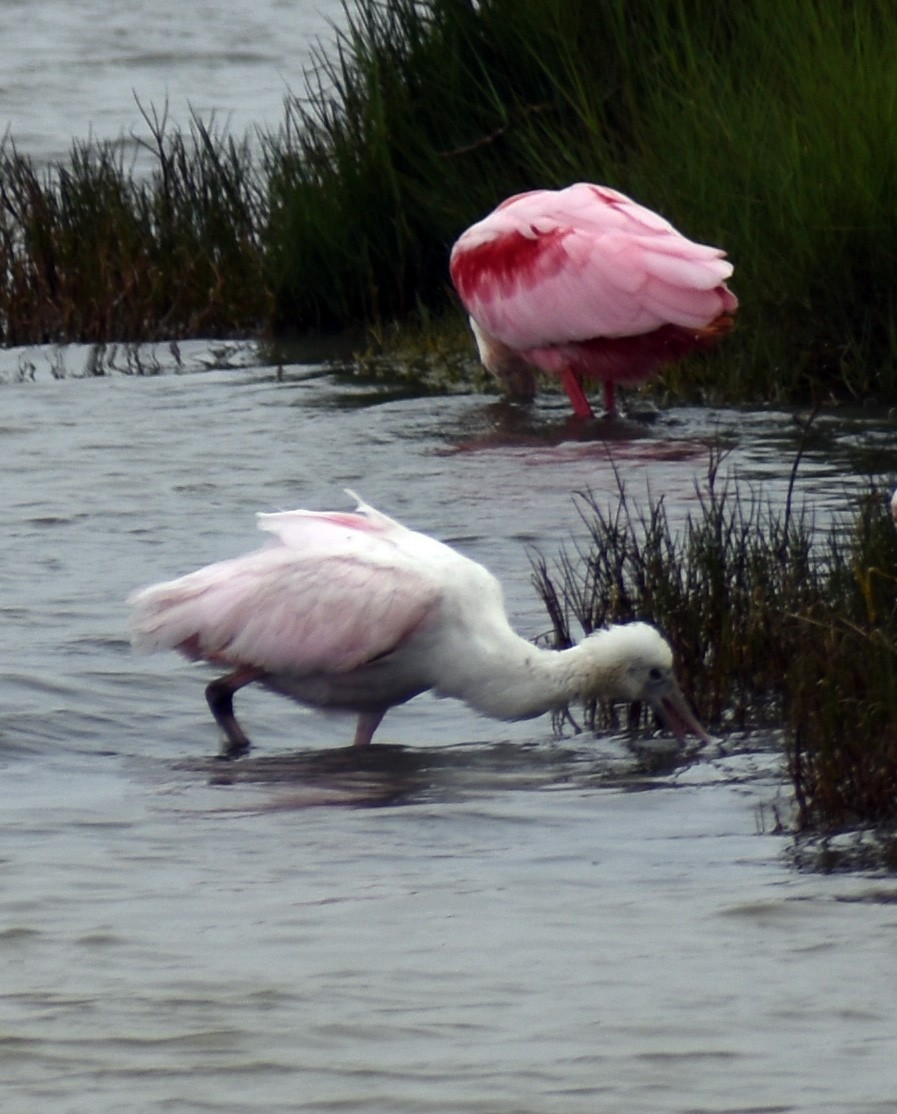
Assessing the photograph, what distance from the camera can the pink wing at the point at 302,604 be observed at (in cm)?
580

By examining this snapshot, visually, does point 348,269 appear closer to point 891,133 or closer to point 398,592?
point 891,133

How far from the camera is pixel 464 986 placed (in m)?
3.93

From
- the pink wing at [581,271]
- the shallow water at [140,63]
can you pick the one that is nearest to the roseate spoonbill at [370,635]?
the pink wing at [581,271]

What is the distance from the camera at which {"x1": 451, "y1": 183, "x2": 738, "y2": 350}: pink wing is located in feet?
31.8

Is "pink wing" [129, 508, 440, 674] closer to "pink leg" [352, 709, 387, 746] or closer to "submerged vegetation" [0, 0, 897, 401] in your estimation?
"pink leg" [352, 709, 387, 746]

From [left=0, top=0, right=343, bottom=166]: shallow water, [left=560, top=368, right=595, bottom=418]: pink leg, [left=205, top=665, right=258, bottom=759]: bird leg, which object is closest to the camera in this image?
[left=205, top=665, right=258, bottom=759]: bird leg

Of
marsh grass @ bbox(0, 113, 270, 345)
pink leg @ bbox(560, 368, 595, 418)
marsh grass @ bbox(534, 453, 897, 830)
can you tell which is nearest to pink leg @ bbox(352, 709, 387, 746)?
marsh grass @ bbox(534, 453, 897, 830)

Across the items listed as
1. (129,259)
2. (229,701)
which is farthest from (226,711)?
(129,259)

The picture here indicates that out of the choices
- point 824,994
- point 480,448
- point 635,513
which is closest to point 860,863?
point 824,994

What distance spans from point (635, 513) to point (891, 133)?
234 cm

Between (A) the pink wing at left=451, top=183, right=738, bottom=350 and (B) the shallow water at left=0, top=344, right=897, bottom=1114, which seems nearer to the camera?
(B) the shallow water at left=0, top=344, right=897, bottom=1114

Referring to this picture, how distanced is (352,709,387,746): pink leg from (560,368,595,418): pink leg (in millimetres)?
4387

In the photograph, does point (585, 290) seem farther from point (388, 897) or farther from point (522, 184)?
point (388, 897)

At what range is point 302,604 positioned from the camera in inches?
233
